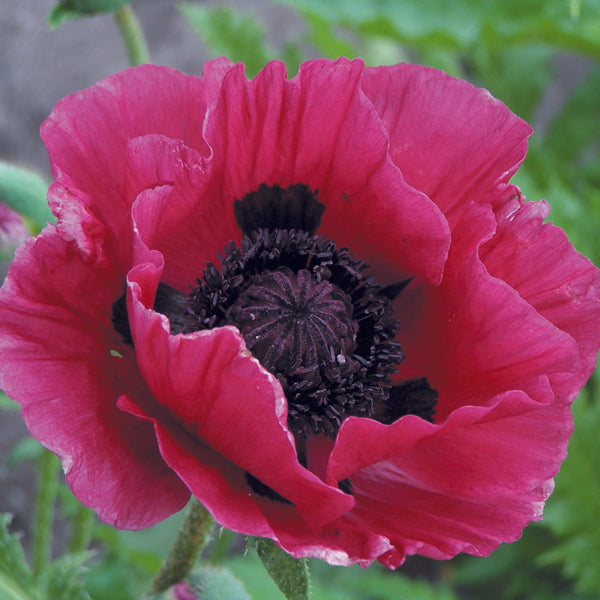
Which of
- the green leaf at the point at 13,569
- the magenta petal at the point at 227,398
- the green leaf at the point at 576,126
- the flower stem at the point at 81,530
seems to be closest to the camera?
the magenta petal at the point at 227,398

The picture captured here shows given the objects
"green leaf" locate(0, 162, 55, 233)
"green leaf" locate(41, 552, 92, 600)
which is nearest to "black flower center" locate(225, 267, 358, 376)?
"green leaf" locate(0, 162, 55, 233)

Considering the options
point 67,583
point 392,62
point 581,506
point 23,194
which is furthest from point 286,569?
point 392,62

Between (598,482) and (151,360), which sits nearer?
(151,360)

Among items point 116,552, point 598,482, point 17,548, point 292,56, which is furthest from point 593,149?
point 17,548

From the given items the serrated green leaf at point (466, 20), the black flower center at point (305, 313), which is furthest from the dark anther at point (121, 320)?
the serrated green leaf at point (466, 20)

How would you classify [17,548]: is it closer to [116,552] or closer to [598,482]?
[116,552]

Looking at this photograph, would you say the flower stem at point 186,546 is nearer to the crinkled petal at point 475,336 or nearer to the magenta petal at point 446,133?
the crinkled petal at point 475,336

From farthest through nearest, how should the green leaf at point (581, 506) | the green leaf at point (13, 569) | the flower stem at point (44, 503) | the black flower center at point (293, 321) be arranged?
1. the green leaf at point (581, 506)
2. the flower stem at point (44, 503)
3. the green leaf at point (13, 569)
4. the black flower center at point (293, 321)
